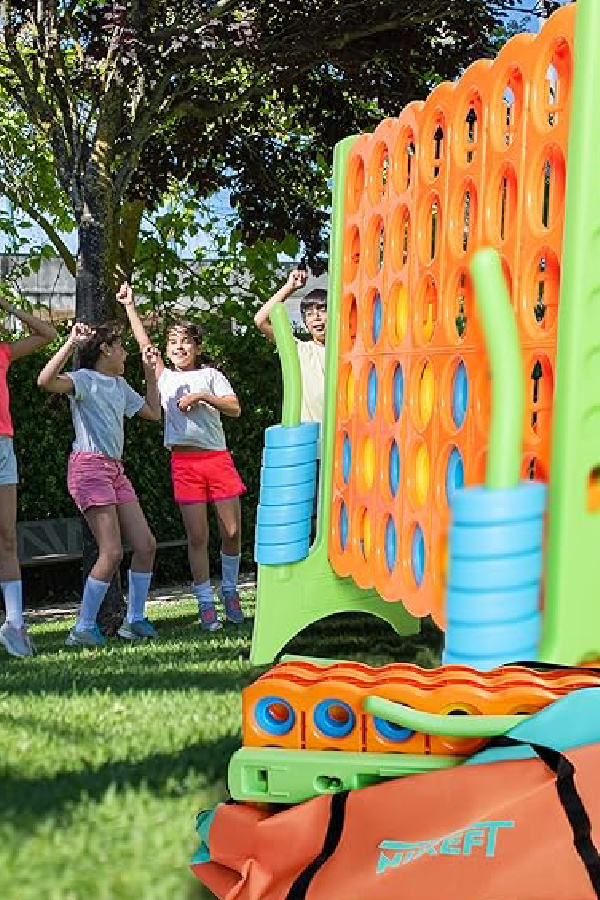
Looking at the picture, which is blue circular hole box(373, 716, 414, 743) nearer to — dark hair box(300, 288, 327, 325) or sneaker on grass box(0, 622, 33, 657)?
sneaker on grass box(0, 622, 33, 657)

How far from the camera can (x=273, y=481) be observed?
5.38 m

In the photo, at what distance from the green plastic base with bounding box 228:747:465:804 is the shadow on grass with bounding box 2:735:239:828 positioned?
0.32m

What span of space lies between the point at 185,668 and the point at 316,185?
236 inches

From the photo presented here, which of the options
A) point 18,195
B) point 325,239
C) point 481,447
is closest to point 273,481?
point 481,447

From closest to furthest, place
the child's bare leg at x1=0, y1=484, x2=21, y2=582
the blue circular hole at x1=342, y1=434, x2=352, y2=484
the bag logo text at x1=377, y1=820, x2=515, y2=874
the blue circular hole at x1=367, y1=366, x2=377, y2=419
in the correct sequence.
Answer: the bag logo text at x1=377, y1=820, x2=515, y2=874 < the blue circular hole at x1=367, y1=366, x2=377, y2=419 < the blue circular hole at x1=342, y1=434, x2=352, y2=484 < the child's bare leg at x1=0, y1=484, x2=21, y2=582

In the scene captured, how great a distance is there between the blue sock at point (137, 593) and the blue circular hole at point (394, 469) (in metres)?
2.94

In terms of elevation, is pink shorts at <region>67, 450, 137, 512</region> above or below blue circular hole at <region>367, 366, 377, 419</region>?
below

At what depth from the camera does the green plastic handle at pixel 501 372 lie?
10.8 ft

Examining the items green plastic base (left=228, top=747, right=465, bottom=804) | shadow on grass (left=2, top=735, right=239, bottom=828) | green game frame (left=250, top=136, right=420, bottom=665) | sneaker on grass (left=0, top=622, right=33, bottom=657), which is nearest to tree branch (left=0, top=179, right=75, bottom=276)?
sneaker on grass (left=0, top=622, right=33, bottom=657)

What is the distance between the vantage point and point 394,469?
473cm

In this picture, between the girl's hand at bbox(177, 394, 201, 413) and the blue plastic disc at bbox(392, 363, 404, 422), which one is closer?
the blue plastic disc at bbox(392, 363, 404, 422)

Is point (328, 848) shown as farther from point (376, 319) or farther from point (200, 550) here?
point (200, 550)

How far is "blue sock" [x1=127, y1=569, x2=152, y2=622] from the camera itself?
7430 millimetres

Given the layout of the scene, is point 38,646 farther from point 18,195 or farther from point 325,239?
point 18,195
